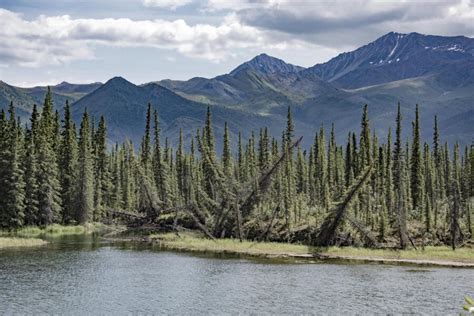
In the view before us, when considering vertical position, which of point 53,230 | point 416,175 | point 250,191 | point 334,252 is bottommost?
point 334,252

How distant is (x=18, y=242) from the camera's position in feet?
298

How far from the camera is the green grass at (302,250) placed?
264ft

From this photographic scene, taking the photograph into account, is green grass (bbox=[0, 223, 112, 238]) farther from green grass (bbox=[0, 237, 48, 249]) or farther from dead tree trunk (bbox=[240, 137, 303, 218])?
dead tree trunk (bbox=[240, 137, 303, 218])

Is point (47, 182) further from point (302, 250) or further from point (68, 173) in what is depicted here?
point (302, 250)

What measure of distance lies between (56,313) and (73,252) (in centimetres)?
3431

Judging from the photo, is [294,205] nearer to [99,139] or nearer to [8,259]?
[8,259]

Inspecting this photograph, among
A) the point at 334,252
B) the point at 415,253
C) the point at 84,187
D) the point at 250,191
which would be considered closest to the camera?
the point at 415,253

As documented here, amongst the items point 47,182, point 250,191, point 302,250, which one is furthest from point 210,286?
point 47,182

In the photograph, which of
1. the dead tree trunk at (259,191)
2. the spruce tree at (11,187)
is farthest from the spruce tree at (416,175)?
the spruce tree at (11,187)

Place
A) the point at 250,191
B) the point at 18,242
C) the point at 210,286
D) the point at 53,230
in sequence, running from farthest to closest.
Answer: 1. the point at 53,230
2. the point at 250,191
3. the point at 18,242
4. the point at 210,286

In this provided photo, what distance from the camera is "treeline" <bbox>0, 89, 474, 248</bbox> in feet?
292

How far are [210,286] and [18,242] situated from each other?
41108 mm

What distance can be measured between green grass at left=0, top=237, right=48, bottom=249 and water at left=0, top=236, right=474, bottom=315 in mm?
7347

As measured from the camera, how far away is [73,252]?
82312mm
